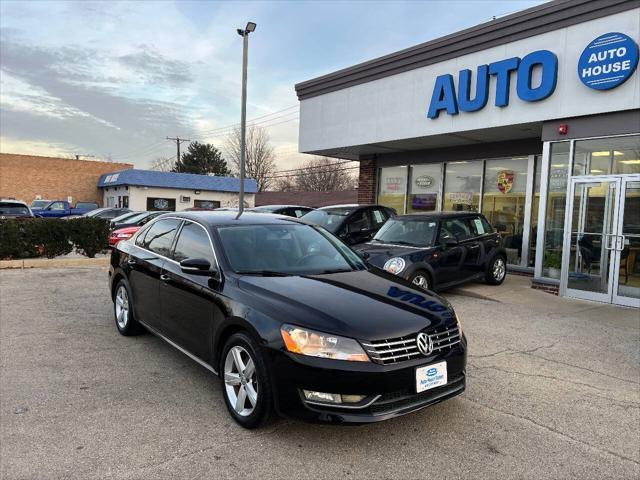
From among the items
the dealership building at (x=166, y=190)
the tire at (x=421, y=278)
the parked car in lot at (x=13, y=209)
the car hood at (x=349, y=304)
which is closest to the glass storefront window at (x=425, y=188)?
the tire at (x=421, y=278)

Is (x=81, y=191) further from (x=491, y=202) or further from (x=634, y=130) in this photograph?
(x=634, y=130)

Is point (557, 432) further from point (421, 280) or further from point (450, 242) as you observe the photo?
point (450, 242)

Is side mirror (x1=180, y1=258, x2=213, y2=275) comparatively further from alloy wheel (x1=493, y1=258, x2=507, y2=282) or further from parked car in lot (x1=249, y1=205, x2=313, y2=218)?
parked car in lot (x1=249, y1=205, x2=313, y2=218)

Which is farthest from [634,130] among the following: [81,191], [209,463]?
[81,191]

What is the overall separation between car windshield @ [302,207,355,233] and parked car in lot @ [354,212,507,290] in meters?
1.42

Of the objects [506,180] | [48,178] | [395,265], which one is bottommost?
[395,265]

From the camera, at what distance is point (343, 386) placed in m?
3.00

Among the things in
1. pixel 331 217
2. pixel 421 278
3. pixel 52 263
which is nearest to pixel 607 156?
pixel 421 278

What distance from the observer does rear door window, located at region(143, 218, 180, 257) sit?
493 centimetres

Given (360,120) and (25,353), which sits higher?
(360,120)

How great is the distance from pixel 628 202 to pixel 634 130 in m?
1.25

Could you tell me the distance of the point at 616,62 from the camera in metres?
8.28

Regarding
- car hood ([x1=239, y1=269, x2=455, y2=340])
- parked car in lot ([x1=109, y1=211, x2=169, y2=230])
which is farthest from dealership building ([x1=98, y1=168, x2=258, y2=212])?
car hood ([x1=239, y1=269, x2=455, y2=340])

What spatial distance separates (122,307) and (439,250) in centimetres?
516
